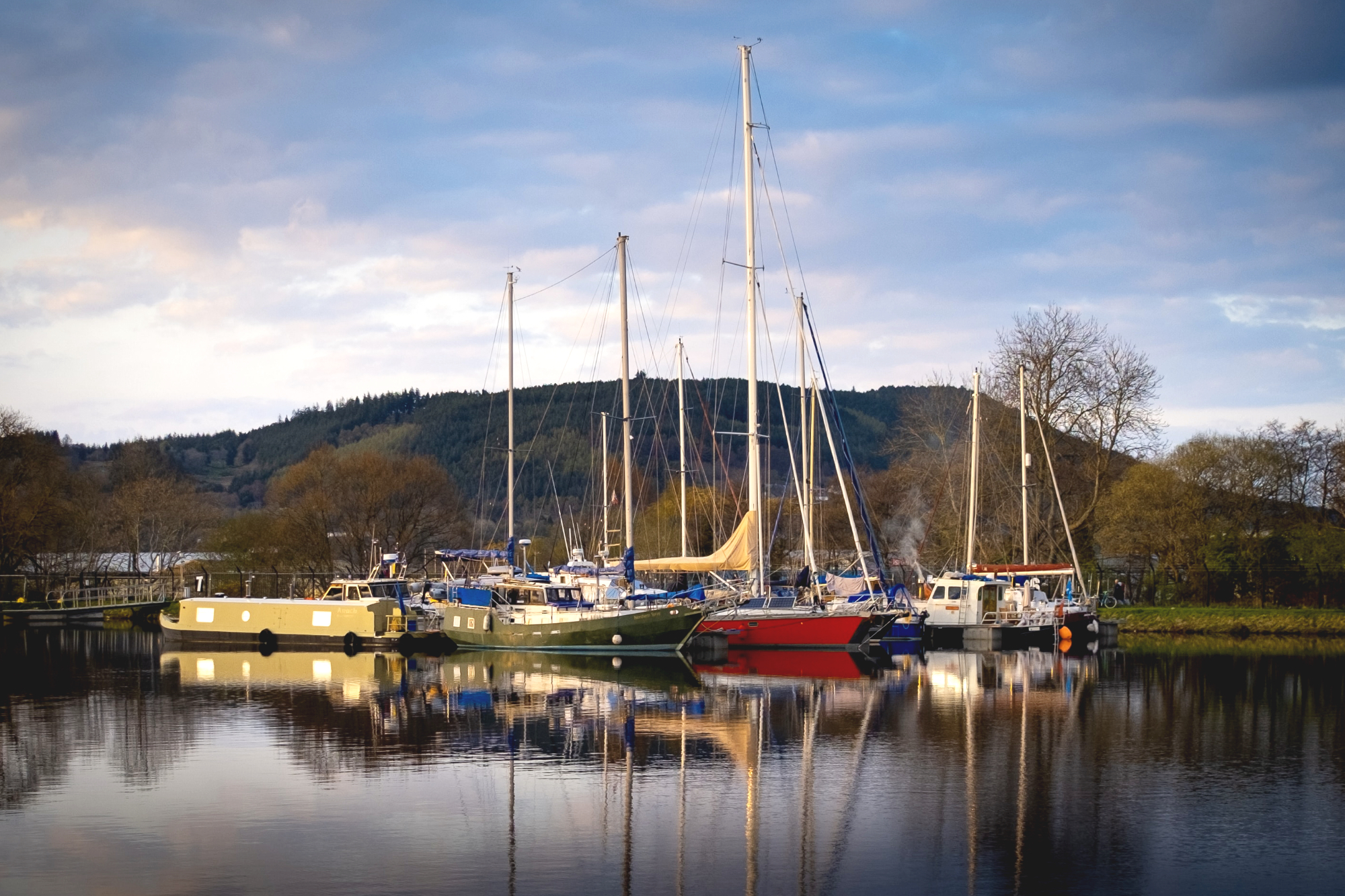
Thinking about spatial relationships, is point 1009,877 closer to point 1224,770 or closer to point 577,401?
point 1224,770

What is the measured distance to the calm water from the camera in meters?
15.1

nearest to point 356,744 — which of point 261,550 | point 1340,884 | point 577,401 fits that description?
point 1340,884

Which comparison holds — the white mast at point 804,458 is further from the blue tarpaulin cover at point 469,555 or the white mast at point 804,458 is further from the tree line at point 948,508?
the blue tarpaulin cover at point 469,555

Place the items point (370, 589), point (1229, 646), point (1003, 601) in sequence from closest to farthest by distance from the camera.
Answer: point (1229, 646)
point (370, 589)
point (1003, 601)

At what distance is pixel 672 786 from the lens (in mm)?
20422

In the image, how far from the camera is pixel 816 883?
1452 cm

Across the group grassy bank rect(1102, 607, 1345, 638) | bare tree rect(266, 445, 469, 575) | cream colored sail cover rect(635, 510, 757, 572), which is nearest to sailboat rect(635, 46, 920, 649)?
cream colored sail cover rect(635, 510, 757, 572)

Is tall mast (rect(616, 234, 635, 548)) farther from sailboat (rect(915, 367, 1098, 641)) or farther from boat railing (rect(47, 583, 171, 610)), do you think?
boat railing (rect(47, 583, 171, 610))

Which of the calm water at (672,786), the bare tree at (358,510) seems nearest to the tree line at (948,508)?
the bare tree at (358,510)

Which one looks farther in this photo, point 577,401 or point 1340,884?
point 577,401

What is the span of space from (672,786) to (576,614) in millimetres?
27400

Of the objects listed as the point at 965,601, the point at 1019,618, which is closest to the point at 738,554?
the point at 965,601

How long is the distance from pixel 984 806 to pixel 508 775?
24.7 feet

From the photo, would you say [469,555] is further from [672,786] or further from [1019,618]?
[672,786]
